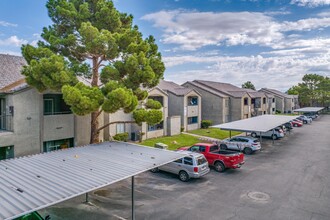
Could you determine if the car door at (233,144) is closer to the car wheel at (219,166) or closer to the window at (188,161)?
the car wheel at (219,166)

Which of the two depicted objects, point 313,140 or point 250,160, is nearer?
point 250,160

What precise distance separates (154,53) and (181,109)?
61.5ft

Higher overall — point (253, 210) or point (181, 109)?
point (181, 109)

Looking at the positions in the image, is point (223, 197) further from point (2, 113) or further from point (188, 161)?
point (2, 113)

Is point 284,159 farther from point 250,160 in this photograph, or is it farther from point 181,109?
point 181,109

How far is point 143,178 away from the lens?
17781 mm

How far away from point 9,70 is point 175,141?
18.7 metres

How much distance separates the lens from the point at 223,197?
14.5 meters

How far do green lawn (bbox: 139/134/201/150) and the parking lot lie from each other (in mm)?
9399

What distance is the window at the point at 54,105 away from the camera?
67.9ft

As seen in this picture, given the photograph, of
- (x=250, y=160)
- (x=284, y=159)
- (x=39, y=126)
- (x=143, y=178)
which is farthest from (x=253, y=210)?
(x=39, y=126)

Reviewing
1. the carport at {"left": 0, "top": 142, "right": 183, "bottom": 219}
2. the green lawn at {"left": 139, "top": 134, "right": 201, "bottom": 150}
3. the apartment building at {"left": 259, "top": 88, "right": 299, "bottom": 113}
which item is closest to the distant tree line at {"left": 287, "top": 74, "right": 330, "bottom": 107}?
the apartment building at {"left": 259, "top": 88, "right": 299, "bottom": 113}

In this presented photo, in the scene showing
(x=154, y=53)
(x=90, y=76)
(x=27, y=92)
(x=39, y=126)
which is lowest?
(x=39, y=126)

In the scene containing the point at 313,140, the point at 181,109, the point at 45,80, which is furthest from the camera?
the point at 181,109
